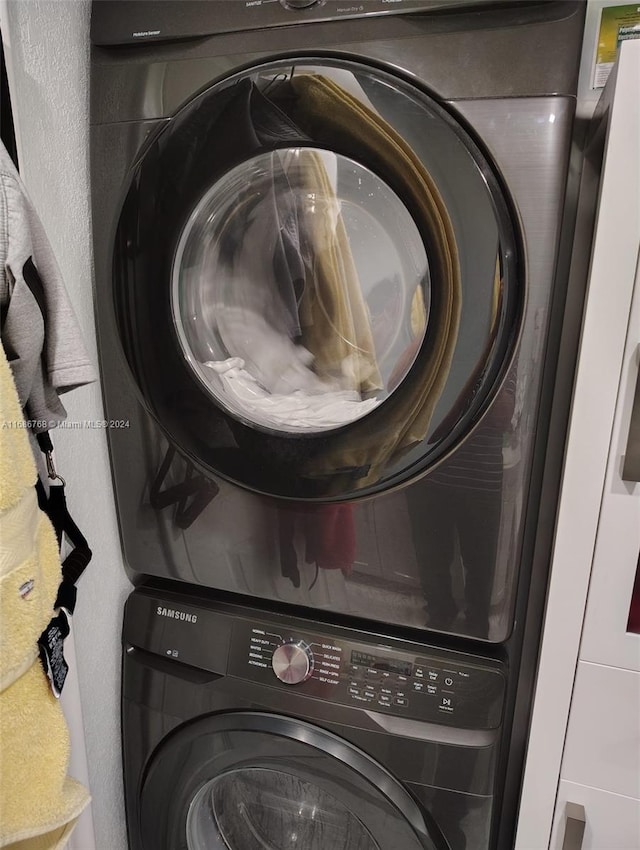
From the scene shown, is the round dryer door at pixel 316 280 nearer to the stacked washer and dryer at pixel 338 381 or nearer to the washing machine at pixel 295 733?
the stacked washer and dryer at pixel 338 381

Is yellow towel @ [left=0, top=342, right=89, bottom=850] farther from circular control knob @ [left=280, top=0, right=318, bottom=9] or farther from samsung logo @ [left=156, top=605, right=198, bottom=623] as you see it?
circular control knob @ [left=280, top=0, right=318, bottom=9]

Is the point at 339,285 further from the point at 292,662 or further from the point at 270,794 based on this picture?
the point at 270,794

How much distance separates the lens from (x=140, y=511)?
0.96 meters

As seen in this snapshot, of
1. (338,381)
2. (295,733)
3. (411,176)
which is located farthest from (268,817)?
(411,176)

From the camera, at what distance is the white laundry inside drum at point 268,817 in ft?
3.30

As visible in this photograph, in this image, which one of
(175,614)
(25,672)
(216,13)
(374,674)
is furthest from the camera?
(175,614)

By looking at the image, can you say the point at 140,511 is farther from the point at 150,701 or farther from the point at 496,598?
the point at 496,598

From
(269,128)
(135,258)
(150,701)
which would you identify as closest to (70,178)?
(135,258)

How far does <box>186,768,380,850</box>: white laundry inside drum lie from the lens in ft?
3.30

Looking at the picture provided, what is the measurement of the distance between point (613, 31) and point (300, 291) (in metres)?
0.53

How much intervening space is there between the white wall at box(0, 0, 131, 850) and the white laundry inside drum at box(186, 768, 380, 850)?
170 millimetres

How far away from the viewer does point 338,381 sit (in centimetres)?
82

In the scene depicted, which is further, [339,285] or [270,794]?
[270,794]

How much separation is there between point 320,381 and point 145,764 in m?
0.71
